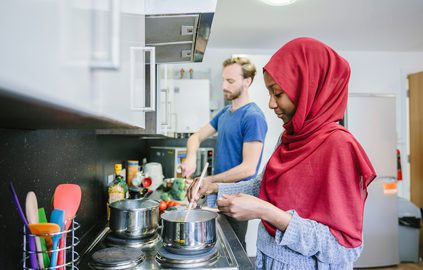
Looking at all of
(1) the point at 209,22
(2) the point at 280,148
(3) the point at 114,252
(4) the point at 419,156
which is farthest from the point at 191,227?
(4) the point at 419,156

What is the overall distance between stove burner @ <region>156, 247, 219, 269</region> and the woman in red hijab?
16 cm

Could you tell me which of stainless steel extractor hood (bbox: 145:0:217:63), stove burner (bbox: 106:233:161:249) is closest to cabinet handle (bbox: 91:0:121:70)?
stainless steel extractor hood (bbox: 145:0:217:63)

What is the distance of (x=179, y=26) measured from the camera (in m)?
1.12

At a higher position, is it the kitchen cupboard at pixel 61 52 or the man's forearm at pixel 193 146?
the kitchen cupboard at pixel 61 52

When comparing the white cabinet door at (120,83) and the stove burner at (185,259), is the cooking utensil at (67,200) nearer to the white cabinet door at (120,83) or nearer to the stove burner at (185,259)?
the white cabinet door at (120,83)

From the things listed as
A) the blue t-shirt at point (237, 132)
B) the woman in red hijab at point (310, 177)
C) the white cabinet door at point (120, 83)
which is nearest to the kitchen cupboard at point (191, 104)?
the blue t-shirt at point (237, 132)

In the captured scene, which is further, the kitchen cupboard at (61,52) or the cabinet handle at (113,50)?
the cabinet handle at (113,50)

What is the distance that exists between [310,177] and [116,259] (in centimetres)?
64

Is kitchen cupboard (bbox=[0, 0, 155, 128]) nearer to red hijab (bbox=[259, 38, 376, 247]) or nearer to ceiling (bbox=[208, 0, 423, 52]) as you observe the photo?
red hijab (bbox=[259, 38, 376, 247])

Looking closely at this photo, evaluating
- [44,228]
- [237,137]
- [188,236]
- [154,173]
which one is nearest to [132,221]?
[188,236]

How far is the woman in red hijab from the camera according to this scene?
95 centimetres

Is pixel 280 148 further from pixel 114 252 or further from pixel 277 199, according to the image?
pixel 114 252

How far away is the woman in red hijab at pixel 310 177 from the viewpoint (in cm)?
95

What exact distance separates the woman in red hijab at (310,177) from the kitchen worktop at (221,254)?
0.08 m
